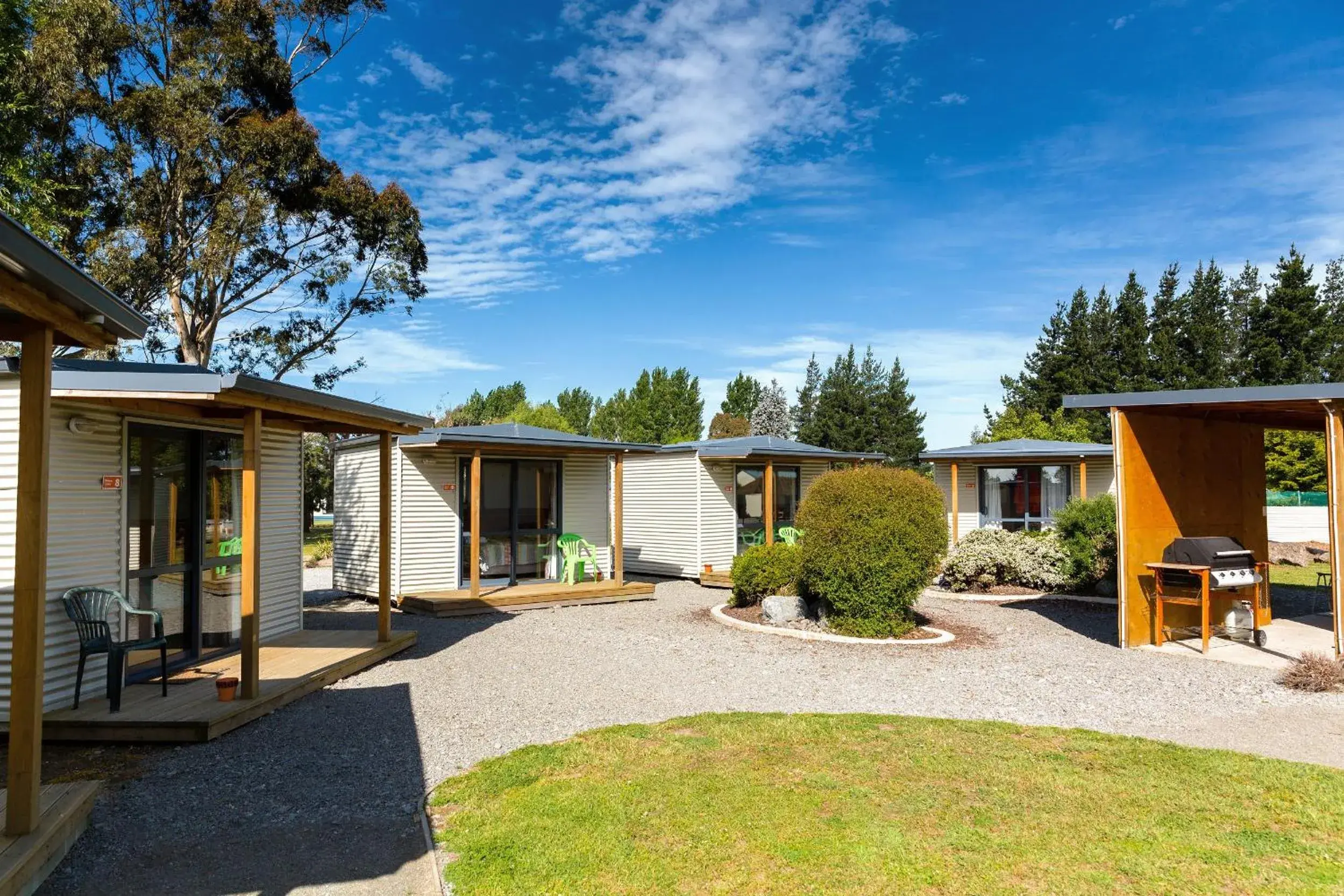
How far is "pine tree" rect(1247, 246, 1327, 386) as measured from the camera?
2864 cm

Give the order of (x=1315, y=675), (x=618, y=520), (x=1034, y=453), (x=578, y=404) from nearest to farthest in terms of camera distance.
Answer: (x=1315, y=675) < (x=618, y=520) < (x=1034, y=453) < (x=578, y=404)

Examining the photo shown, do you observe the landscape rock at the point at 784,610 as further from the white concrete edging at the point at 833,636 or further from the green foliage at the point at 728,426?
the green foliage at the point at 728,426

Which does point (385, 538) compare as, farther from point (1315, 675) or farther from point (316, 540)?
point (316, 540)

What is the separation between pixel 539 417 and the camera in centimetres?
4300

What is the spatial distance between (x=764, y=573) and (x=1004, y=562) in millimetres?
5037

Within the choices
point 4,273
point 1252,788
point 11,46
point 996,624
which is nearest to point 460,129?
point 11,46

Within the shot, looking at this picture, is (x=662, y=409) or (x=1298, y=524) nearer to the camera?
(x=1298, y=524)

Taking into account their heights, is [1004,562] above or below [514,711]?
above

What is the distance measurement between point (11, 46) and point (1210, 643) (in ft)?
65.0

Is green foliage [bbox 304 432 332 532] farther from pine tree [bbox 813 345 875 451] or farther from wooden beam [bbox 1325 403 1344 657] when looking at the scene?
wooden beam [bbox 1325 403 1344 657]

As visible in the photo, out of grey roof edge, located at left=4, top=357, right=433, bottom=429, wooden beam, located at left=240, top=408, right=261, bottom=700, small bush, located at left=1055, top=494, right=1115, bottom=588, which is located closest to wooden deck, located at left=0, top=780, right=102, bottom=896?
wooden beam, located at left=240, top=408, right=261, bottom=700

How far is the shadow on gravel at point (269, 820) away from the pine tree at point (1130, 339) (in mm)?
32706

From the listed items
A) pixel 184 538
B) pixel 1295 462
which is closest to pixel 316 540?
pixel 184 538

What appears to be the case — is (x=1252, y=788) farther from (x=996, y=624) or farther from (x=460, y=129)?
(x=460, y=129)
